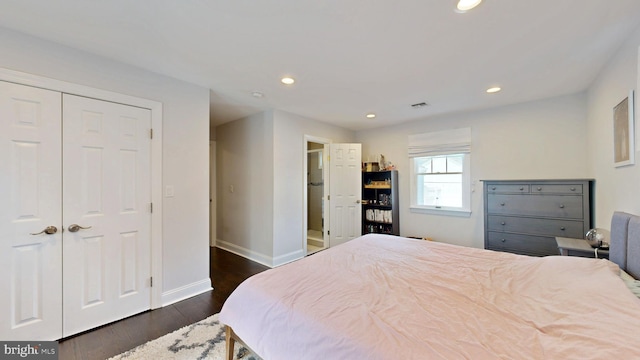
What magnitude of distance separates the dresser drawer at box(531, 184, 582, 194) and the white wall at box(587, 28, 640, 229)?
0.54 ft

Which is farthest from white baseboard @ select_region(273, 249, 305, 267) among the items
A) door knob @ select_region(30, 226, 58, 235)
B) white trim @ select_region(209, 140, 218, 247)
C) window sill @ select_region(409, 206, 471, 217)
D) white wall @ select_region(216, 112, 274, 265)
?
door knob @ select_region(30, 226, 58, 235)

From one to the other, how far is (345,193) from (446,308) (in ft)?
10.7

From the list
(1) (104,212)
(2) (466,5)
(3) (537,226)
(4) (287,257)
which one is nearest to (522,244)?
(3) (537,226)

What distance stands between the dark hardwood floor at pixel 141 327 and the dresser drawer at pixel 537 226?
353 cm

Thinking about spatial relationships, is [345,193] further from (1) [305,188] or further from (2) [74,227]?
(2) [74,227]

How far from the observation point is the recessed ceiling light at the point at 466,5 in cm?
143

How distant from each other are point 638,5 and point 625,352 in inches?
81.3

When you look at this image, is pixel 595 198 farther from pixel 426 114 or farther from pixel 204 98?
pixel 204 98

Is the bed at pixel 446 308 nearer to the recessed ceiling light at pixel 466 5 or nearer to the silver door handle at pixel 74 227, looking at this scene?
the silver door handle at pixel 74 227

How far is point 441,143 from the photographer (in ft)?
13.1

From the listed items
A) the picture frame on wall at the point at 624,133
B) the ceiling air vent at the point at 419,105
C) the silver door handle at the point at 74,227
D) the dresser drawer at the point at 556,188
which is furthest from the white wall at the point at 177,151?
the dresser drawer at the point at 556,188

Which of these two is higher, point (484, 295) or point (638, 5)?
point (638, 5)

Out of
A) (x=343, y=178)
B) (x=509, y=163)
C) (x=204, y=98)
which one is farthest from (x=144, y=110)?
(x=509, y=163)

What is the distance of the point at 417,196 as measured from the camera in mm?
4359
